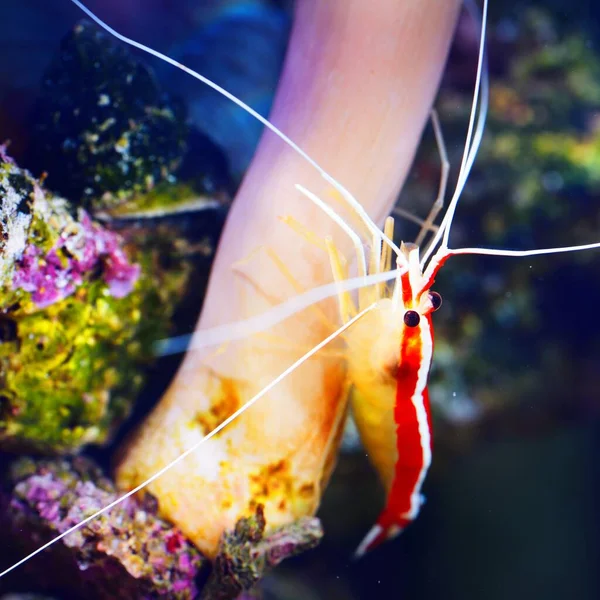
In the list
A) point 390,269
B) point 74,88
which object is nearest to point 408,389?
point 390,269

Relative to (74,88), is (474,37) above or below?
above

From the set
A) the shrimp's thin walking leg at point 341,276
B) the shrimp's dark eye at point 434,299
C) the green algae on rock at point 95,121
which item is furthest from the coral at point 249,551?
the green algae on rock at point 95,121

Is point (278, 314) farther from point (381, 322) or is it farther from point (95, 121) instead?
point (95, 121)

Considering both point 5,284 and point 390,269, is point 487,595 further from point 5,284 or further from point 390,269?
point 5,284

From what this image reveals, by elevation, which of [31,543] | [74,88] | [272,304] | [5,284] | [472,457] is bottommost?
[472,457]

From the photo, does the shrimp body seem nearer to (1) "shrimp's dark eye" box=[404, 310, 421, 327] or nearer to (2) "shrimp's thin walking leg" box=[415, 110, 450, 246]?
(1) "shrimp's dark eye" box=[404, 310, 421, 327]

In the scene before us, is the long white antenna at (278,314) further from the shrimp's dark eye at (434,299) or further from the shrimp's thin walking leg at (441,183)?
the shrimp's thin walking leg at (441,183)
